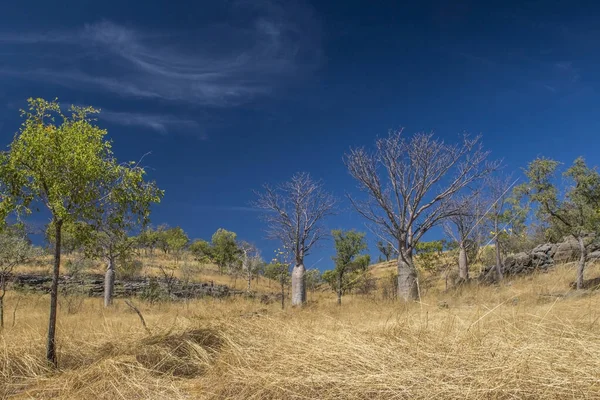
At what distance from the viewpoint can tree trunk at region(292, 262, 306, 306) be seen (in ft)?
61.6

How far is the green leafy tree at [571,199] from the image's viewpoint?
44.4 feet

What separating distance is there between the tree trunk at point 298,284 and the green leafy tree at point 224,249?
87.7 feet

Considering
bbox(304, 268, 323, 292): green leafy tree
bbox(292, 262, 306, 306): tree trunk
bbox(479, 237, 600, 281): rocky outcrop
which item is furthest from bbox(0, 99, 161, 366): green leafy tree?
bbox(304, 268, 323, 292): green leafy tree

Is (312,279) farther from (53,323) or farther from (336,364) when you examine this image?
(336,364)

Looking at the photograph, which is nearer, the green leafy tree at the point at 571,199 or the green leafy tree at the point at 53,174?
the green leafy tree at the point at 53,174

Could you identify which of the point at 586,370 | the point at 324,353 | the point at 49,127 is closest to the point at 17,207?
the point at 49,127

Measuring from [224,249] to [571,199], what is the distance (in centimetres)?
4010

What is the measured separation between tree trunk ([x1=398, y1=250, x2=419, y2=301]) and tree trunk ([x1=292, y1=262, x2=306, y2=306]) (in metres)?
5.56

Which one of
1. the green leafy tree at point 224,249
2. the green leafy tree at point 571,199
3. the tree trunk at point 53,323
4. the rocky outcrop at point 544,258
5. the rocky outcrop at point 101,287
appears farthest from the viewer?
the green leafy tree at point 224,249

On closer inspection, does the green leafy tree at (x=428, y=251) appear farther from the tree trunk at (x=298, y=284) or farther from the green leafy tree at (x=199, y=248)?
the green leafy tree at (x=199, y=248)

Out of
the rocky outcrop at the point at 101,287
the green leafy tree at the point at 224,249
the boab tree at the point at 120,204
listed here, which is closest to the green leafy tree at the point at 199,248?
the green leafy tree at the point at 224,249

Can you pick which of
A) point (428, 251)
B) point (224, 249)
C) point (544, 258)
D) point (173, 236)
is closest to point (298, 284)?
point (428, 251)

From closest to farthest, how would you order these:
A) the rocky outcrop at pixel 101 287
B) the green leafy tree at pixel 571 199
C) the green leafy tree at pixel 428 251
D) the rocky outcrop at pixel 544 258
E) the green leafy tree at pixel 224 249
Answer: the green leafy tree at pixel 571 199 → the rocky outcrop at pixel 544 258 → the rocky outcrop at pixel 101 287 → the green leafy tree at pixel 428 251 → the green leafy tree at pixel 224 249

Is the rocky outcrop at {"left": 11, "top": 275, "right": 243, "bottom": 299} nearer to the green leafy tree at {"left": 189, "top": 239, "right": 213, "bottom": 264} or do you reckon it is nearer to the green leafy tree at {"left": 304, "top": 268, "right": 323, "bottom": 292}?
the green leafy tree at {"left": 304, "top": 268, "right": 323, "bottom": 292}
